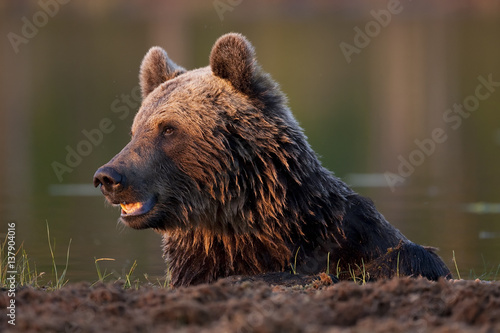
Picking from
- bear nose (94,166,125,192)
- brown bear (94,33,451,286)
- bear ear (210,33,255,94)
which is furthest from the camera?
bear ear (210,33,255,94)

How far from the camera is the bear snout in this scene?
6434 mm

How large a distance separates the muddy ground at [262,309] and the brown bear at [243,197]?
1.59m

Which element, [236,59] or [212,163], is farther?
[236,59]

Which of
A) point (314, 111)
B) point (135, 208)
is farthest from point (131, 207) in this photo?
point (314, 111)

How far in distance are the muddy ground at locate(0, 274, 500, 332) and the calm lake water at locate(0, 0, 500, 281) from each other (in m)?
4.50

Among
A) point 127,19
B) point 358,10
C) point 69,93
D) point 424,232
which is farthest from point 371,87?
point 127,19

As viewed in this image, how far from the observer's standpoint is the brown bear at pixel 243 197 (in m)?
6.80

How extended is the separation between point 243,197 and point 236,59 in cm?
Answer: 107

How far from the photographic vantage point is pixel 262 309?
441cm

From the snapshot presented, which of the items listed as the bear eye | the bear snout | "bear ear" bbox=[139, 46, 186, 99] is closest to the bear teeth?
the bear snout

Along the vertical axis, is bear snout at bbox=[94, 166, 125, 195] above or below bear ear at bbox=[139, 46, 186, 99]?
below

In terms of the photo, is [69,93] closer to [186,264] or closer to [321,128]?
[321,128]

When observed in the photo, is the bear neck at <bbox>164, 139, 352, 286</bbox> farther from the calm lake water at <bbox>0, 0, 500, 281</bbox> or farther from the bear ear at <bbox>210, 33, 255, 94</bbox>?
the calm lake water at <bbox>0, 0, 500, 281</bbox>

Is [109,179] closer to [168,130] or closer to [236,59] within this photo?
[168,130]
